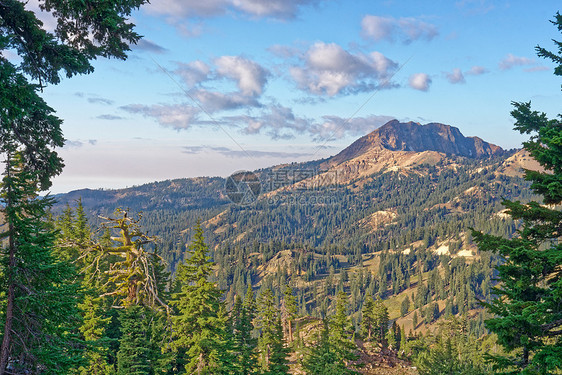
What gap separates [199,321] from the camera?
29.3 metres

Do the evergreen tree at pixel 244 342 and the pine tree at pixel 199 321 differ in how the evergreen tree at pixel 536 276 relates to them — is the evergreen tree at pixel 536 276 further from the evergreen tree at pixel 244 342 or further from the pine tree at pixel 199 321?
the evergreen tree at pixel 244 342

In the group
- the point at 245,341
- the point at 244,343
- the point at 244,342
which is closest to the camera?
the point at 244,343

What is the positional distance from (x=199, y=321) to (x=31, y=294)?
18759 millimetres

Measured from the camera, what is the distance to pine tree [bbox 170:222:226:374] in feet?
95.8

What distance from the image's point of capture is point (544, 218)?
626 inches

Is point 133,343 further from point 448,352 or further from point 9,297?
point 448,352

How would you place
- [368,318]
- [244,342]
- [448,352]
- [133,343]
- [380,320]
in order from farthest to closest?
1. [380,320]
2. [368,318]
3. [448,352]
4. [244,342]
5. [133,343]

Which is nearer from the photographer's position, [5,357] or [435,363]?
[5,357]

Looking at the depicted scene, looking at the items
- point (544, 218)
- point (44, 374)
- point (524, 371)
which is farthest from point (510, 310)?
point (44, 374)

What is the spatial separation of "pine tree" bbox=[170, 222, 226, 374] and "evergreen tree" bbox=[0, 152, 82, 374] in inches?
631

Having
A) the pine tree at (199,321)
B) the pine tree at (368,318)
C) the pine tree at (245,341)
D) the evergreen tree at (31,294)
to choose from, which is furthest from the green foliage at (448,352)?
the evergreen tree at (31,294)

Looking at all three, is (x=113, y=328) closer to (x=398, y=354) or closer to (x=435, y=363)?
(x=435, y=363)

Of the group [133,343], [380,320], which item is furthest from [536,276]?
[380,320]

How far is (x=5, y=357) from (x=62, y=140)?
7.49 m
